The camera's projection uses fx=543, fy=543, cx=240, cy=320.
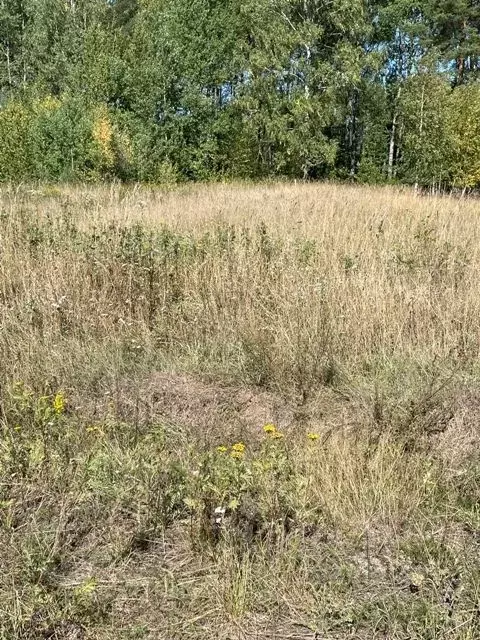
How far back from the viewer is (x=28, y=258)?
13.7 feet

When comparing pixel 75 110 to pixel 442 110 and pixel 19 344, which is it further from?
pixel 19 344

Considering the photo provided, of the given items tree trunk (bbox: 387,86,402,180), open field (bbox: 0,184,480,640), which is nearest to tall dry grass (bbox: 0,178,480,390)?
open field (bbox: 0,184,480,640)

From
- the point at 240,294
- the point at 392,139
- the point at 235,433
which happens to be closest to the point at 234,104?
the point at 392,139

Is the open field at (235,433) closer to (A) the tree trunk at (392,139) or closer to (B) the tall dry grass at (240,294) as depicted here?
(B) the tall dry grass at (240,294)

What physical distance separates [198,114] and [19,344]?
53.1 feet

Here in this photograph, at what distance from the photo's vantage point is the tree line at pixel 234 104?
1620cm

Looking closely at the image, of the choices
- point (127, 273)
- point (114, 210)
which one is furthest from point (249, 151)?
point (127, 273)

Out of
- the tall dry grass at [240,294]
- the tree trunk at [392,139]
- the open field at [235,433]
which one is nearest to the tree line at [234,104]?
the tree trunk at [392,139]

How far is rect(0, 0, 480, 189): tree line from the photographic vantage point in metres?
16.2

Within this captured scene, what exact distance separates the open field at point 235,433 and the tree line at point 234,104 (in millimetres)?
11393

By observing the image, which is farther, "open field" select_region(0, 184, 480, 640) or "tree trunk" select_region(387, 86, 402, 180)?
"tree trunk" select_region(387, 86, 402, 180)

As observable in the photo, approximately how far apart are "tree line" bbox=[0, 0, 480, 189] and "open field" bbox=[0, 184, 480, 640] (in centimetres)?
1139

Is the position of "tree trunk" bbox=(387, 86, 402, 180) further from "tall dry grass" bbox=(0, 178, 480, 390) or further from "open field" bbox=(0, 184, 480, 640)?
"open field" bbox=(0, 184, 480, 640)

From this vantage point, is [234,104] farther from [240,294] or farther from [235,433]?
[235,433]
